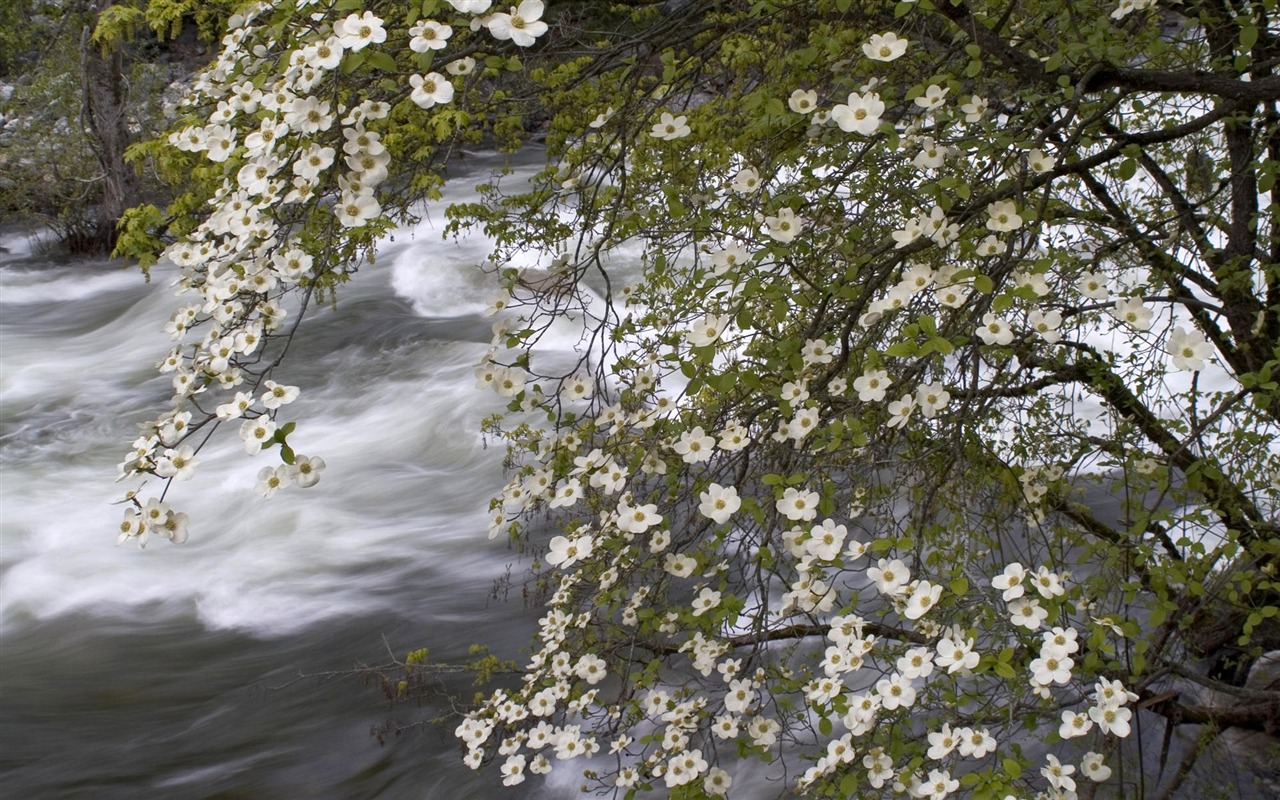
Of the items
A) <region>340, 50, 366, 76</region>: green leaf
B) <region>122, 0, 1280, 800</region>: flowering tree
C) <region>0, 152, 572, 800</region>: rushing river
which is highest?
<region>340, 50, 366, 76</region>: green leaf

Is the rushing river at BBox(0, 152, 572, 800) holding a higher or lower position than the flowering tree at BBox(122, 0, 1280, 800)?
lower

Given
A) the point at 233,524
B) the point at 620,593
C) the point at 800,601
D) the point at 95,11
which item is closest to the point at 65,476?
the point at 233,524

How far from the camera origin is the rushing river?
511 cm

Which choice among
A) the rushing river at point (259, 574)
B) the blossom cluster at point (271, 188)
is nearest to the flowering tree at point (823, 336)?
the blossom cluster at point (271, 188)

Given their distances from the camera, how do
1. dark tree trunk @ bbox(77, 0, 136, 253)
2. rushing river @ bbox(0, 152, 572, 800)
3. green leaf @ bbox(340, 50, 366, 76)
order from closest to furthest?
green leaf @ bbox(340, 50, 366, 76) → rushing river @ bbox(0, 152, 572, 800) → dark tree trunk @ bbox(77, 0, 136, 253)

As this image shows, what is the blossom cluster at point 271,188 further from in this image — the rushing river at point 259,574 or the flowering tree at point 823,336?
the rushing river at point 259,574

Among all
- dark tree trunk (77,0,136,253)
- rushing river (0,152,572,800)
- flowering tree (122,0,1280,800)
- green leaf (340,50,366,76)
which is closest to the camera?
green leaf (340,50,366,76)

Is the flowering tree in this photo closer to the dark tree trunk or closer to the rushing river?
the rushing river

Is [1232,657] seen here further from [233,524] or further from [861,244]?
[233,524]

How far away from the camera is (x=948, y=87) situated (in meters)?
2.34

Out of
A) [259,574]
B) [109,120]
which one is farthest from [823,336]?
[109,120]

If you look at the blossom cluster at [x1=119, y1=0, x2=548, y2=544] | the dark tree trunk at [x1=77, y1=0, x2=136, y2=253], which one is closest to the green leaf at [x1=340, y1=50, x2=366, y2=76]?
the blossom cluster at [x1=119, y1=0, x2=548, y2=544]

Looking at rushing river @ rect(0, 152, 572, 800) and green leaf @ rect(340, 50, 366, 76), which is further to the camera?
rushing river @ rect(0, 152, 572, 800)

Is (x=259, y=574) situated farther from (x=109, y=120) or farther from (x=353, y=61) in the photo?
(x=109, y=120)
